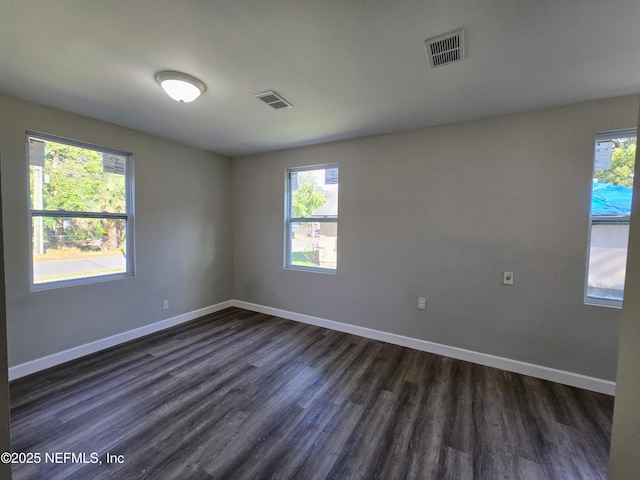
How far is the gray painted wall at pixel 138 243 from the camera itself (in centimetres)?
237

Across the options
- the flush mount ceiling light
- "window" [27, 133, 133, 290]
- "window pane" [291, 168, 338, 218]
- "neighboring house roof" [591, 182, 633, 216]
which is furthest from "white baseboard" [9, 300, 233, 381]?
"neighboring house roof" [591, 182, 633, 216]

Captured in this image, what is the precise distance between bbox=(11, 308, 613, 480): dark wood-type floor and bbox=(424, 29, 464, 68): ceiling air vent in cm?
252

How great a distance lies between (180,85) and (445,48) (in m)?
1.87

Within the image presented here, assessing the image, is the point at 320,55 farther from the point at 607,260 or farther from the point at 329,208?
the point at 607,260

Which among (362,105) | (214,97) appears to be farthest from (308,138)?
(214,97)

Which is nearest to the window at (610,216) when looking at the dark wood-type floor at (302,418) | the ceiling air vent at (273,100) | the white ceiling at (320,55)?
the white ceiling at (320,55)

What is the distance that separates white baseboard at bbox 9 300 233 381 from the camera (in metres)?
2.42

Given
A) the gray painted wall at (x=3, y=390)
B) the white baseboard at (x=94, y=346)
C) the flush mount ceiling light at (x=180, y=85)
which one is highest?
the flush mount ceiling light at (x=180, y=85)

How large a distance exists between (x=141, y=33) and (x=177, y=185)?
229 cm

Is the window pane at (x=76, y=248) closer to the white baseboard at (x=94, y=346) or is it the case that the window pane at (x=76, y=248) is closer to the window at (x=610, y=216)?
the white baseboard at (x=94, y=346)

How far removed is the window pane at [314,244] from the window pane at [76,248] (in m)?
2.14

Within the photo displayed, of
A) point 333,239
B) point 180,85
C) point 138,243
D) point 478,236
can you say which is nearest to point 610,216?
point 478,236

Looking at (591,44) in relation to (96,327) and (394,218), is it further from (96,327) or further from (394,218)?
(96,327)

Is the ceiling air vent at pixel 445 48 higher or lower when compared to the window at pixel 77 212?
higher
